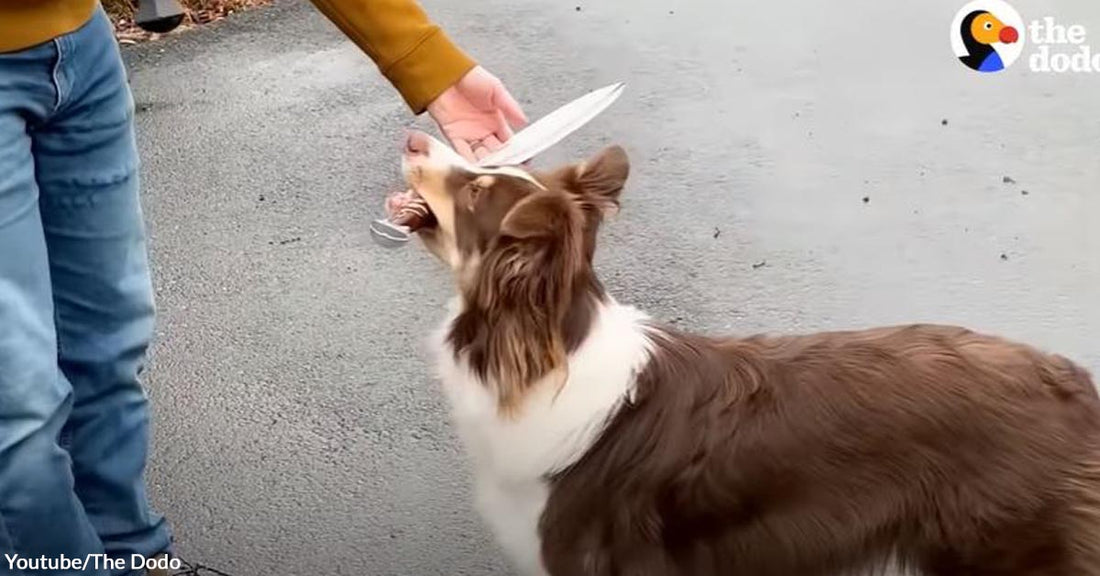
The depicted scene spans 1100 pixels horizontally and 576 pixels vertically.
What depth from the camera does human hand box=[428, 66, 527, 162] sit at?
8.92ft

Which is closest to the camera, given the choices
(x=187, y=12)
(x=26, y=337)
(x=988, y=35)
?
(x=26, y=337)

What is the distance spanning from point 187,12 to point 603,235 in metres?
3.17

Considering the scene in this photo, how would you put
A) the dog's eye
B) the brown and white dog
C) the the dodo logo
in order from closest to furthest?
the brown and white dog, the dog's eye, the the dodo logo

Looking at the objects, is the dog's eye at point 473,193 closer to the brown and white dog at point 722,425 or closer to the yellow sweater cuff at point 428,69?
the brown and white dog at point 722,425

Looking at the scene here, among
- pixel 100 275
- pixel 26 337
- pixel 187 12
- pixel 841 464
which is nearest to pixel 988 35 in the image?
pixel 187 12

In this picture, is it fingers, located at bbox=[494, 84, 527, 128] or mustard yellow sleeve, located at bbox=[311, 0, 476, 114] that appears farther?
fingers, located at bbox=[494, 84, 527, 128]

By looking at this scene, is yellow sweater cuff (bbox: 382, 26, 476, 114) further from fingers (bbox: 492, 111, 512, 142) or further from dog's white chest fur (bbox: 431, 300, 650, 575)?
dog's white chest fur (bbox: 431, 300, 650, 575)

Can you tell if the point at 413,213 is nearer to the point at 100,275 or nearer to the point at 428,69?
the point at 428,69

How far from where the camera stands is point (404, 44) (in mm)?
2643

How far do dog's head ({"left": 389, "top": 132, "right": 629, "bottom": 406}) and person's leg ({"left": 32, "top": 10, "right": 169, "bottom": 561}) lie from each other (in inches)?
22.6

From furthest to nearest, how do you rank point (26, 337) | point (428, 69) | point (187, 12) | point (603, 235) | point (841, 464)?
point (187, 12), point (603, 235), point (428, 69), point (841, 464), point (26, 337)

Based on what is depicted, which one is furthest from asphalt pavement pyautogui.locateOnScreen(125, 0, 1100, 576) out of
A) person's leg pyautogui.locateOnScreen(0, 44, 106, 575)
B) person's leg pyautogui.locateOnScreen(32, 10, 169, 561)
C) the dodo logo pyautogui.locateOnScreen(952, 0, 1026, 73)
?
person's leg pyautogui.locateOnScreen(0, 44, 106, 575)
